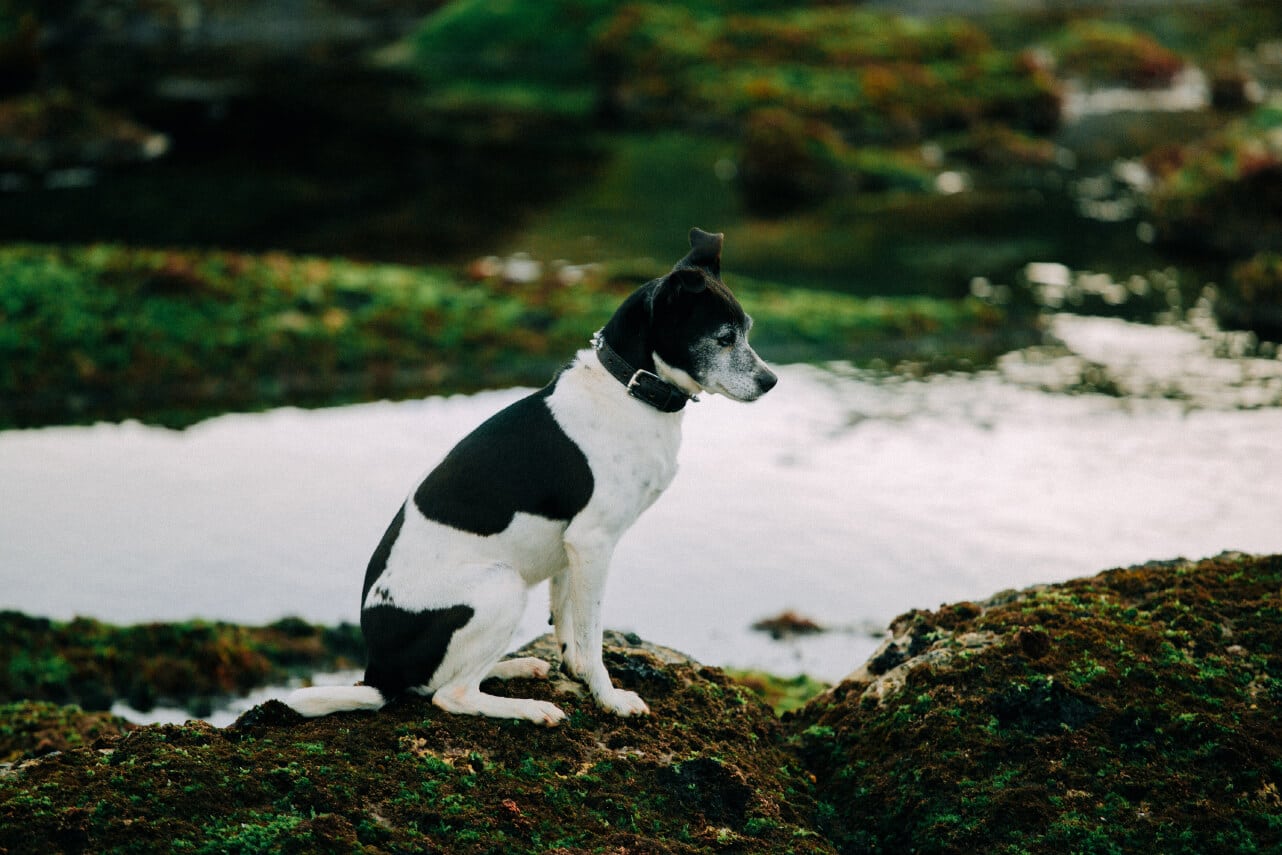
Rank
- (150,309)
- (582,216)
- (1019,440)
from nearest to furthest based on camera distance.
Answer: (1019,440), (150,309), (582,216)

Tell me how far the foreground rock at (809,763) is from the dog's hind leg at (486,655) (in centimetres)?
8

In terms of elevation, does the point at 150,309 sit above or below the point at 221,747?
above

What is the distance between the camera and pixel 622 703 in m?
6.75

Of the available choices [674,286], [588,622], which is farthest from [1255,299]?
[588,622]

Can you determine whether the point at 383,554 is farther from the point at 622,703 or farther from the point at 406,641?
the point at 622,703

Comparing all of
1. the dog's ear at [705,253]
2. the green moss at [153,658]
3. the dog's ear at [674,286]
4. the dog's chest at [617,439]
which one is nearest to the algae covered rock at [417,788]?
the dog's chest at [617,439]

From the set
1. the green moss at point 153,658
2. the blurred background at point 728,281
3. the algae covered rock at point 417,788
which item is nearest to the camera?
the algae covered rock at point 417,788

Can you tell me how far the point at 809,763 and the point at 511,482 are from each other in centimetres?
245

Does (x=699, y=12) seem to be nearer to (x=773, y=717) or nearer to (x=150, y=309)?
(x=150, y=309)

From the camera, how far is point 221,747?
19.8 ft

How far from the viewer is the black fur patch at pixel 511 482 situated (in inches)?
250

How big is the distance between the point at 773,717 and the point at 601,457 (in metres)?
2.24

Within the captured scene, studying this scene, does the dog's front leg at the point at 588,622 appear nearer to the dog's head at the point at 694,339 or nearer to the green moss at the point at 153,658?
the dog's head at the point at 694,339

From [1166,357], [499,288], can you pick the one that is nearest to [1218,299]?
[1166,357]
